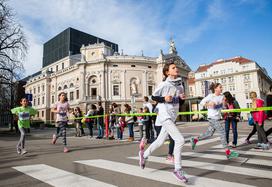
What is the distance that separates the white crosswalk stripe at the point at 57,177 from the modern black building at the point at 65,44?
221 ft

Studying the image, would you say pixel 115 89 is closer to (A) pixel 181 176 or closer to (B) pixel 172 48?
(B) pixel 172 48

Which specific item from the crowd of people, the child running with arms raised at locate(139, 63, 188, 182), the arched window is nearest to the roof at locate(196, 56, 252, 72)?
the arched window

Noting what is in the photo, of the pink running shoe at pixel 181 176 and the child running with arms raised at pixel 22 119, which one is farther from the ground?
the child running with arms raised at pixel 22 119

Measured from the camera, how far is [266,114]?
6.90 metres

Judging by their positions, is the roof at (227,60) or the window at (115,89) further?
the roof at (227,60)

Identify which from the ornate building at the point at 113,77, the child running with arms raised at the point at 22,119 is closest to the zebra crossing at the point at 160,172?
the child running with arms raised at the point at 22,119

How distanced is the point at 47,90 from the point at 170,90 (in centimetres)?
6930

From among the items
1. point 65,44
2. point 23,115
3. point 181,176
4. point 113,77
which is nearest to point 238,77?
point 113,77

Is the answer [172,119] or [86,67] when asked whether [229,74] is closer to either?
[86,67]

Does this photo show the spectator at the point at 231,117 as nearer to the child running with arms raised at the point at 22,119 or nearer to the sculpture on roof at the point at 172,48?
the child running with arms raised at the point at 22,119

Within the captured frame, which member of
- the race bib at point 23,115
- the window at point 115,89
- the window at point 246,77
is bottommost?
the race bib at point 23,115

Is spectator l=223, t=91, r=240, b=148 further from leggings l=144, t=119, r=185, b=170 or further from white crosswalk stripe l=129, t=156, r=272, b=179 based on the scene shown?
leggings l=144, t=119, r=185, b=170

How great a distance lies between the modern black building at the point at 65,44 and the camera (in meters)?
71.4

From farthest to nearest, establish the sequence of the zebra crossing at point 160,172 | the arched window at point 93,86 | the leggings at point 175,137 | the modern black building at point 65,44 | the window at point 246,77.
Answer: the modern black building at point 65,44 → the window at point 246,77 → the arched window at point 93,86 → the leggings at point 175,137 → the zebra crossing at point 160,172
